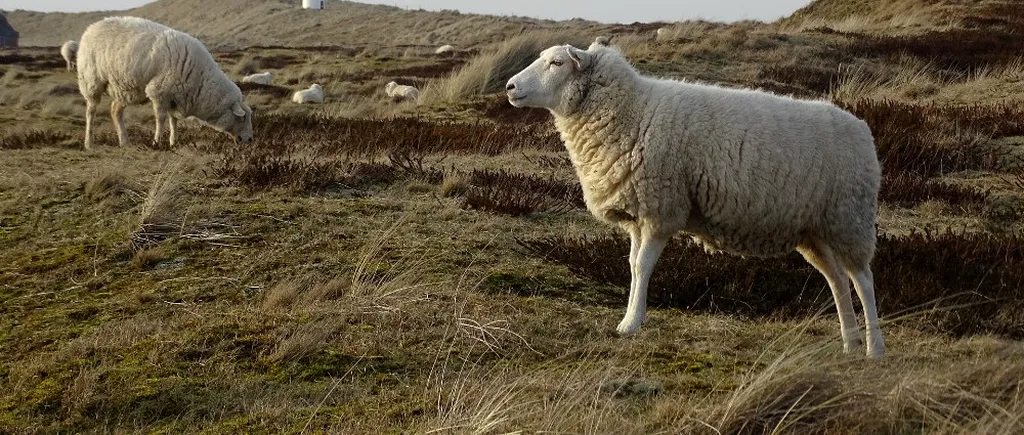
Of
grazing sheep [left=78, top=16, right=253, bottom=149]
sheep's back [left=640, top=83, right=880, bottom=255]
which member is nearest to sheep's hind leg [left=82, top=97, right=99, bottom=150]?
grazing sheep [left=78, top=16, right=253, bottom=149]

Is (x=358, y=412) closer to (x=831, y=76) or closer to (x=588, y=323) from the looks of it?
(x=588, y=323)

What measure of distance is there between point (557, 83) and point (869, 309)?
1789 millimetres

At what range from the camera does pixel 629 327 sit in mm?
4023

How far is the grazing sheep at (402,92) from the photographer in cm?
1759

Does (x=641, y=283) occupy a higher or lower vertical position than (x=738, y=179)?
lower

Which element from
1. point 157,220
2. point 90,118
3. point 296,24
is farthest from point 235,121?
point 296,24

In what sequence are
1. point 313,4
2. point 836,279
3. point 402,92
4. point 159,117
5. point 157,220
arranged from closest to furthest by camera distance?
1. point 836,279
2. point 157,220
3. point 159,117
4. point 402,92
5. point 313,4

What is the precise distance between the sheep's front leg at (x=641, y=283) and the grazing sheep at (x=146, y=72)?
290 inches

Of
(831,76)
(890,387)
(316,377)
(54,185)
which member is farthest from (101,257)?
(831,76)

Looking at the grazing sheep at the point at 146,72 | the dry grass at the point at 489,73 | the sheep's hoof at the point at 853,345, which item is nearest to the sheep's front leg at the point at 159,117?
the grazing sheep at the point at 146,72

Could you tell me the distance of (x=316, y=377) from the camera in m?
3.48

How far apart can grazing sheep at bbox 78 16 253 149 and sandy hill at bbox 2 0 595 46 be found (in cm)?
3417

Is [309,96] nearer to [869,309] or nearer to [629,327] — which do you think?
→ [629,327]

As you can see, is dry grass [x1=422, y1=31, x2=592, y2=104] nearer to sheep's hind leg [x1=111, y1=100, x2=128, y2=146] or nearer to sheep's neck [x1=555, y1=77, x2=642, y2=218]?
sheep's hind leg [x1=111, y1=100, x2=128, y2=146]
